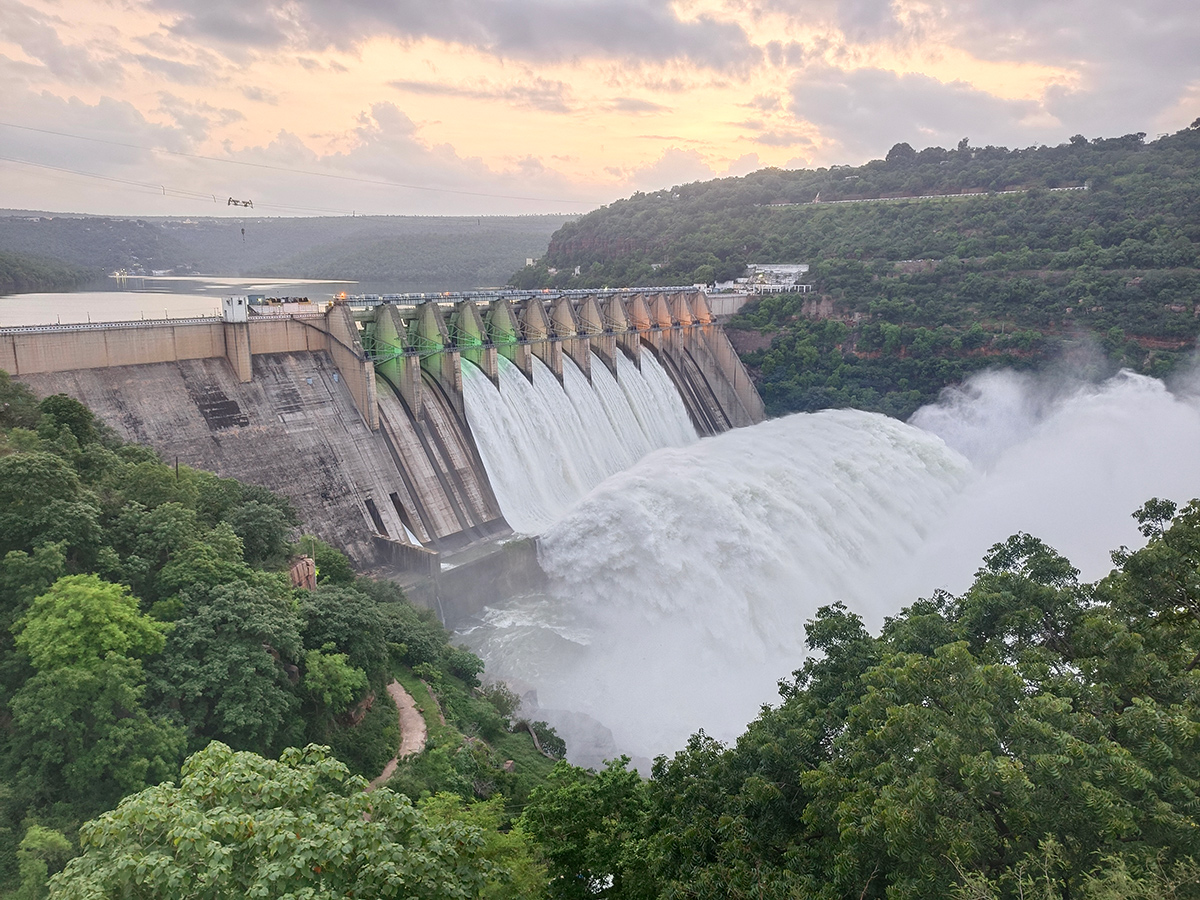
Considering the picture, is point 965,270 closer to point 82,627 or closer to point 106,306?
point 106,306

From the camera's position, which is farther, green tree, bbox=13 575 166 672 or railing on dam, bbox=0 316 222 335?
railing on dam, bbox=0 316 222 335

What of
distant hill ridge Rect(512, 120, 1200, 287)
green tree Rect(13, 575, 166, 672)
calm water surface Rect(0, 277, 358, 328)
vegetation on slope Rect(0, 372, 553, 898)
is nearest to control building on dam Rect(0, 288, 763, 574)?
calm water surface Rect(0, 277, 358, 328)

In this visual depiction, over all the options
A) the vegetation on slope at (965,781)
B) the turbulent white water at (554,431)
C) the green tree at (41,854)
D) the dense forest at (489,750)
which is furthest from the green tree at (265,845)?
the turbulent white water at (554,431)

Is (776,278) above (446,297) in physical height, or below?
below

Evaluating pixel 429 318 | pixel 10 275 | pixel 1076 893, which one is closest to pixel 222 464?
pixel 429 318

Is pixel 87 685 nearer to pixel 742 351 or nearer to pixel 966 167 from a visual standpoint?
pixel 742 351

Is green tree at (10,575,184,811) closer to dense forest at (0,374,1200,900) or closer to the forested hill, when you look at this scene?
dense forest at (0,374,1200,900)

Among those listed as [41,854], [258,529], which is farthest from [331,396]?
[41,854]
